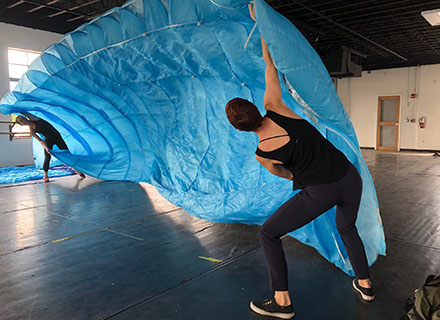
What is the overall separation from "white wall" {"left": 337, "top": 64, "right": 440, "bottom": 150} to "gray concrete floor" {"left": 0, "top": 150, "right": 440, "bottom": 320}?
35.4 ft

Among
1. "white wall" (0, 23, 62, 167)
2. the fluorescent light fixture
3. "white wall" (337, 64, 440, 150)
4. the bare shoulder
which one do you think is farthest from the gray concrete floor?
"white wall" (337, 64, 440, 150)

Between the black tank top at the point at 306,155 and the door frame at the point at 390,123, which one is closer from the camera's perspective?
the black tank top at the point at 306,155

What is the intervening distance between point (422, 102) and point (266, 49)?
14.4 meters


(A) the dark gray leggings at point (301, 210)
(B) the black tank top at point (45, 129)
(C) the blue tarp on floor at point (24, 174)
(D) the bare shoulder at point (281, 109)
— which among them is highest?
(D) the bare shoulder at point (281, 109)

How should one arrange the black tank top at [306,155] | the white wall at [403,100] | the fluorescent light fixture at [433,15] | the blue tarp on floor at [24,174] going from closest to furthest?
the black tank top at [306,155]
the blue tarp on floor at [24,174]
the fluorescent light fixture at [433,15]
the white wall at [403,100]

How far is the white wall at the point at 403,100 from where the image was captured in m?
13.9

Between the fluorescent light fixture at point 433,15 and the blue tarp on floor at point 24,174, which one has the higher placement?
the fluorescent light fixture at point 433,15

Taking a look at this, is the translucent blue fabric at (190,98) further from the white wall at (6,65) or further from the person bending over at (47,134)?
the white wall at (6,65)

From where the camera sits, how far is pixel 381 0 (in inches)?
305

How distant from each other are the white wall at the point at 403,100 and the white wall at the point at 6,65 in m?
12.4

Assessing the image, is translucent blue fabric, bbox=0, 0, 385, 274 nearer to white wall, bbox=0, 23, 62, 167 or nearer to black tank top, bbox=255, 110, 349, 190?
black tank top, bbox=255, 110, 349, 190

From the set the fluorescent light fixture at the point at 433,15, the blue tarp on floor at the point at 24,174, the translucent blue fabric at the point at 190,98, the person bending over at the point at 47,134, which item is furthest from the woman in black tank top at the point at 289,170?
the fluorescent light fixture at the point at 433,15

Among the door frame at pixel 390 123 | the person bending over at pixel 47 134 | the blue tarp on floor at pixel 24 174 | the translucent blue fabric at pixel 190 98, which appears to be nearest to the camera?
the translucent blue fabric at pixel 190 98

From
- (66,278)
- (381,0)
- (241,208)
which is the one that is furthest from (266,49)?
(381,0)
